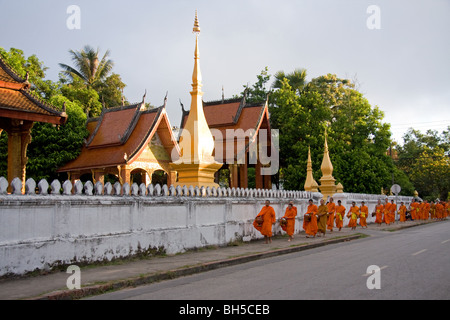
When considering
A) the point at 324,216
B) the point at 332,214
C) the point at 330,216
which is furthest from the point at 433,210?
the point at 324,216

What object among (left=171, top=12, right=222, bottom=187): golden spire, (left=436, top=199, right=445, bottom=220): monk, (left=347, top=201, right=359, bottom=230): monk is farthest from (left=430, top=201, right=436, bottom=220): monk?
(left=171, top=12, right=222, bottom=187): golden spire

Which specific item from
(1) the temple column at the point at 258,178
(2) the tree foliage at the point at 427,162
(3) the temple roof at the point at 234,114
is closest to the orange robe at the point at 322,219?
(3) the temple roof at the point at 234,114

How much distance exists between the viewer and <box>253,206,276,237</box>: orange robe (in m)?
15.0

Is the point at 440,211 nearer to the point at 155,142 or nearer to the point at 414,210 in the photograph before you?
the point at 414,210

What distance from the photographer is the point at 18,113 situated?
1345 cm

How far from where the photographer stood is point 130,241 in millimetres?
10328

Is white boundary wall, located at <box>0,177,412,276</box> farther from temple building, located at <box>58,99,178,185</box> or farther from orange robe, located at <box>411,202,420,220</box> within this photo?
orange robe, located at <box>411,202,420,220</box>

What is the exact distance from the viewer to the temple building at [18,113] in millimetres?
13586

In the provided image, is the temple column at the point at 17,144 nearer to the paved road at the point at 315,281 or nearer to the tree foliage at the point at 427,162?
the paved road at the point at 315,281

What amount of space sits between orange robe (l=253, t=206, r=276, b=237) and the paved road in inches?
161

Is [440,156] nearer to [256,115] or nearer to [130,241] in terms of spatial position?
[256,115]
